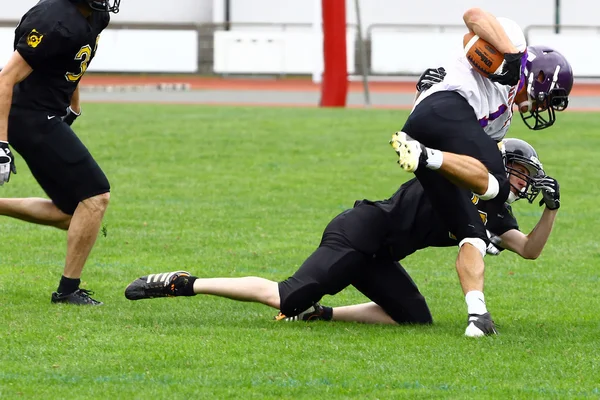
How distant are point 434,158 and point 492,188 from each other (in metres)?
0.39

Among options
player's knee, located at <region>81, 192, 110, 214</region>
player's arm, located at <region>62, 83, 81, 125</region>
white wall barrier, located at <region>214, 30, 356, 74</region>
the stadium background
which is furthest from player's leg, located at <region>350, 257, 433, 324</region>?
white wall barrier, located at <region>214, 30, 356, 74</region>

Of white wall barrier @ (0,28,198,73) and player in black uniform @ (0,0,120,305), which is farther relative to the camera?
white wall barrier @ (0,28,198,73)

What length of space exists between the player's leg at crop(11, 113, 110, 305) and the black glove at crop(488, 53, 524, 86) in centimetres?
216

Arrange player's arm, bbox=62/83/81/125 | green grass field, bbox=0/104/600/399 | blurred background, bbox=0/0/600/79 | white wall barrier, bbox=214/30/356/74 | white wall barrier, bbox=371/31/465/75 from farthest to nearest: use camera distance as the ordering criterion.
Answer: white wall barrier, bbox=214/30/356/74 → blurred background, bbox=0/0/600/79 → white wall barrier, bbox=371/31/465/75 → player's arm, bbox=62/83/81/125 → green grass field, bbox=0/104/600/399

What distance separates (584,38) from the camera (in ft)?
94.5

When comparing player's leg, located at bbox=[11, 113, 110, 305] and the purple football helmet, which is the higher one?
the purple football helmet

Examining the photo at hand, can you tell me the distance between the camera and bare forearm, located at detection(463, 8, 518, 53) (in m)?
5.84

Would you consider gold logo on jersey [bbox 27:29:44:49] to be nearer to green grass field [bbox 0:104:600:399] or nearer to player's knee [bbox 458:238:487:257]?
green grass field [bbox 0:104:600:399]

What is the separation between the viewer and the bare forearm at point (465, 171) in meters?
5.68

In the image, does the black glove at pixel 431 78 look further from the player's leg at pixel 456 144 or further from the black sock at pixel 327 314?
the black sock at pixel 327 314

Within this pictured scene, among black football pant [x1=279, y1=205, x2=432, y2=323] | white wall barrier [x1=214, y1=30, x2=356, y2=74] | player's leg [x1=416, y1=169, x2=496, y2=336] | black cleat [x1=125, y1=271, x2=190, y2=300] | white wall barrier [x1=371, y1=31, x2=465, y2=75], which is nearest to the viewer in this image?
player's leg [x1=416, y1=169, x2=496, y2=336]

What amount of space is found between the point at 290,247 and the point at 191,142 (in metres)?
6.59

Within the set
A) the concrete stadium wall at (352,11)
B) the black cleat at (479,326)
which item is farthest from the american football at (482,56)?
the concrete stadium wall at (352,11)

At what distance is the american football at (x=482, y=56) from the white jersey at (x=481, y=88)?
0.24 ft
